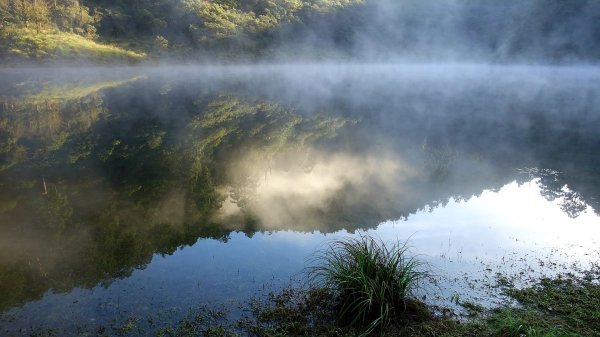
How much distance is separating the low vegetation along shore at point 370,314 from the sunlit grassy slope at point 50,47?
8351cm

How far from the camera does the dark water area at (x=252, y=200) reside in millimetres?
10258

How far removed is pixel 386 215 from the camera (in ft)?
52.6

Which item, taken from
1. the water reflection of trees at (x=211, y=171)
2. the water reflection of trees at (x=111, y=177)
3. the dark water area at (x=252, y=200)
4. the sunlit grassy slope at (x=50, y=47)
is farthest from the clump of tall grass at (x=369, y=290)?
the sunlit grassy slope at (x=50, y=47)

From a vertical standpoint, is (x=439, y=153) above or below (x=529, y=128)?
below

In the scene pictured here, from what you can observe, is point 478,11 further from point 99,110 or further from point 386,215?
point 386,215

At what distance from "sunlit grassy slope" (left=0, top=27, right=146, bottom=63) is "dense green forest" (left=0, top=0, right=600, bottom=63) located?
182mm

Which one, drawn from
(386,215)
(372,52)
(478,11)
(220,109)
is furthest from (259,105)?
(478,11)

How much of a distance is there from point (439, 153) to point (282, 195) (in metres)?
13.1

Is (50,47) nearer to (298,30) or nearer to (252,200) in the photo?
(298,30)

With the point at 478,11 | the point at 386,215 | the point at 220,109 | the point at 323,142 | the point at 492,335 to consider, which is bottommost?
the point at 492,335

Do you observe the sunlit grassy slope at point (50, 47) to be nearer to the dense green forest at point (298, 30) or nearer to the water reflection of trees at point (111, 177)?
the dense green forest at point (298, 30)

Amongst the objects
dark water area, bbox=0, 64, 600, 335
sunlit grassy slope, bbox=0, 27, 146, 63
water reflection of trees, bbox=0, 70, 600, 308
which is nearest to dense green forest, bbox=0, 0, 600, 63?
sunlit grassy slope, bbox=0, 27, 146, 63

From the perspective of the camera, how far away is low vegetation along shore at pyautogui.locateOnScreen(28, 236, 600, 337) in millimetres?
7770

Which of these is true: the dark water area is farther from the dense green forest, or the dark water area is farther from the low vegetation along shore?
the dense green forest
